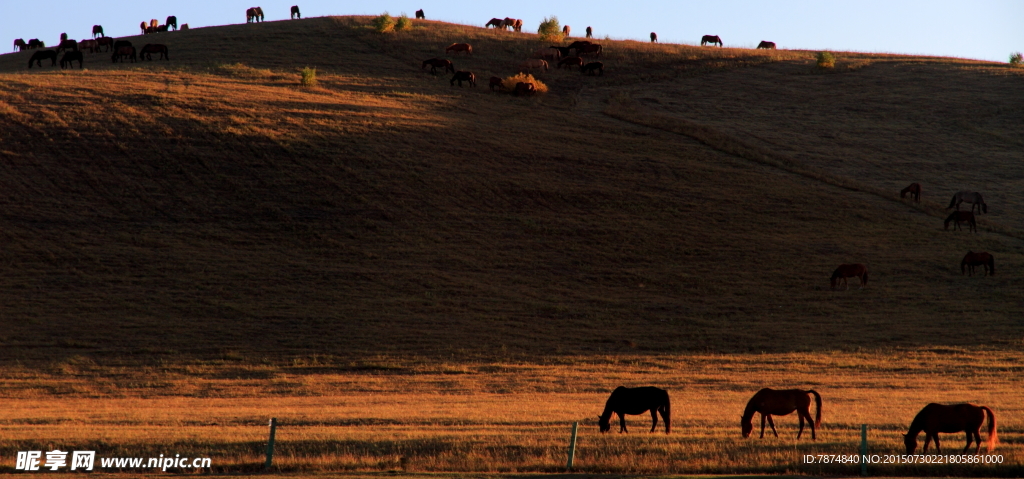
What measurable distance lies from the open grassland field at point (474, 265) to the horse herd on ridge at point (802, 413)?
20.9 inches

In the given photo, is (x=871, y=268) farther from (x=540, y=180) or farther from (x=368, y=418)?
(x=368, y=418)

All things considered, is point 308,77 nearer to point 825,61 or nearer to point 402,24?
point 402,24

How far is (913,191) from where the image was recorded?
4388 cm

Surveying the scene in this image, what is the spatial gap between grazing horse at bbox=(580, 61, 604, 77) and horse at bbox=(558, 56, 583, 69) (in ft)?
2.17

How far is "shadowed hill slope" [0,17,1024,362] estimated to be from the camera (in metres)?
28.6

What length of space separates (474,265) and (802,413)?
21.3m

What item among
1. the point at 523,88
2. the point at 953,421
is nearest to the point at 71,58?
the point at 523,88

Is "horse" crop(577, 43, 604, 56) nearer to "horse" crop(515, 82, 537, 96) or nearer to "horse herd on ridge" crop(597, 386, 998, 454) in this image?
"horse" crop(515, 82, 537, 96)

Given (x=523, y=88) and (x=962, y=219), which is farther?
(x=523, y=88)

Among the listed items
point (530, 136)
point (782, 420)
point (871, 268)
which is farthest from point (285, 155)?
point (782, 420)

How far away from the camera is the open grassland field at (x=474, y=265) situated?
16.5 meters

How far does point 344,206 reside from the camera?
39.5m

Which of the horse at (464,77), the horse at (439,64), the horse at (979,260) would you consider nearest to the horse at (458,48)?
the horse at (439,64)

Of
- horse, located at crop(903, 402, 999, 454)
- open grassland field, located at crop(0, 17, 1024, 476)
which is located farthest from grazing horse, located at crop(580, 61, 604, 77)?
horse, located at crop(903, 402, 999, 454)
